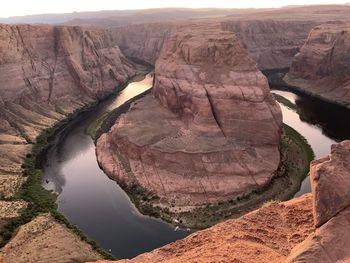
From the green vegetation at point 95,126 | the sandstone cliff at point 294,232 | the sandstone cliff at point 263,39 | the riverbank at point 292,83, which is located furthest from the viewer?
the sandstone cliff at point 263,39

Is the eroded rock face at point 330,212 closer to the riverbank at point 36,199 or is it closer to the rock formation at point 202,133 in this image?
the riverbank at point 36,199

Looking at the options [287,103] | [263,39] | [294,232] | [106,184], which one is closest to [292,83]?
[287,103]

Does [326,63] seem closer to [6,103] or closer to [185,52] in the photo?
[185,52]

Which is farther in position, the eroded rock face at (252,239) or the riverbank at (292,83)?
the riverbank at (292,83)

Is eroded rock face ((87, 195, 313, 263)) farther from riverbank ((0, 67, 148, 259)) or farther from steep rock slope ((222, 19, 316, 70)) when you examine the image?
steep rock slope ((222, 19, 316, 70))

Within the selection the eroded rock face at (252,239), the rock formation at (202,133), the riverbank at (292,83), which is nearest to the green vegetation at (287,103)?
the riverbank at (292,83)

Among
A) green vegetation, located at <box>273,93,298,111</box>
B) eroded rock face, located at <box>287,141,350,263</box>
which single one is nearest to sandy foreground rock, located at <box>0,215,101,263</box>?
eroded rock face, located at <box>287,141,350,263</box>
